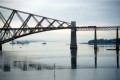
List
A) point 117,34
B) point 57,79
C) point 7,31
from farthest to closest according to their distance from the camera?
point 117,34 → point 7,31 → point 57,79

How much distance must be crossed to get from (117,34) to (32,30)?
1168 inches

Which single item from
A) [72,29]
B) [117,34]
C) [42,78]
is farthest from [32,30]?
[42,78]

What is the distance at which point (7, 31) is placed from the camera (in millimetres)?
68750

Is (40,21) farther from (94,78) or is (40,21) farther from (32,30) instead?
(94,78)

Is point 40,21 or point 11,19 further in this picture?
point 40,21

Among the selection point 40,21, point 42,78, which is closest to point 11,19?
point 40,21

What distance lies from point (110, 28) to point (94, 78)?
7164 centimetres

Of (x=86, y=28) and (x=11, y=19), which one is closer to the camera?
(x=11, y=19)

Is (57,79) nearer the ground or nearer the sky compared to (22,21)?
nearer the ground

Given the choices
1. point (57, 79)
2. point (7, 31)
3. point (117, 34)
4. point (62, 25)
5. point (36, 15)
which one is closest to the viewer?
point (57, 79)

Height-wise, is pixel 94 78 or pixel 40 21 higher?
pixel 40 21

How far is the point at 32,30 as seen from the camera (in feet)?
228

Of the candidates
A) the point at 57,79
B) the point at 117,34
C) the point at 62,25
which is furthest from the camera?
the point at 117,34

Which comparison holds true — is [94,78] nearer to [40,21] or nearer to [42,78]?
[42,78]
